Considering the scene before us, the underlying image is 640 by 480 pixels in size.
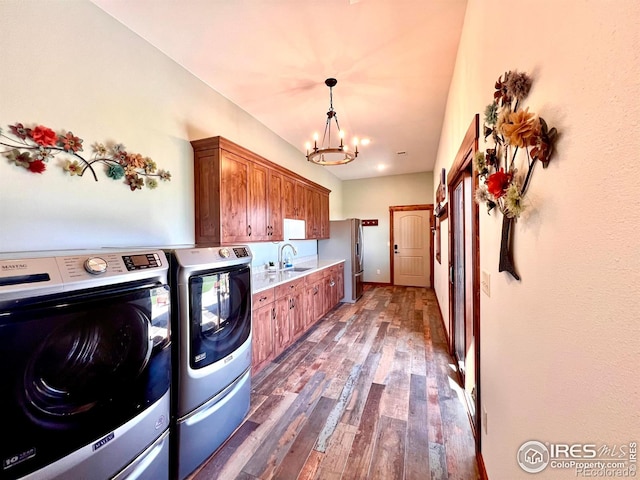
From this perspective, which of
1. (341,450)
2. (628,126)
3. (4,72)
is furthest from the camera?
(341,450)

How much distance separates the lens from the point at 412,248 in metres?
6.61

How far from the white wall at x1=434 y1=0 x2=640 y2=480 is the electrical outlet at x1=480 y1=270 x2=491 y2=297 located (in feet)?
0.86

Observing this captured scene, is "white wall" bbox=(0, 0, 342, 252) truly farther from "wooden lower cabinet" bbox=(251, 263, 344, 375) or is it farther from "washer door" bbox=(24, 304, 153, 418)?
"wooden lower cabinet" bbox=(251, 263, 344, 375)

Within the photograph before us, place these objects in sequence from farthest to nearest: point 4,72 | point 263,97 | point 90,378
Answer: point 263,97 < point 4,72 < point 90,378

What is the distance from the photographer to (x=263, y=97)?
9.57 ft

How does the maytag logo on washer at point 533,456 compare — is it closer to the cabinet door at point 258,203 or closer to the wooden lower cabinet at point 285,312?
the wooden lower cabinet at point 285,312

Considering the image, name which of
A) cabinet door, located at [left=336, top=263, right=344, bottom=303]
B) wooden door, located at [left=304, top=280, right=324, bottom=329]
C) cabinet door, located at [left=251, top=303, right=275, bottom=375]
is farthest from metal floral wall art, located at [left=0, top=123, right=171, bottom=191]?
cabinet door, located at [left=336, top=263, right=344, bottom=303]

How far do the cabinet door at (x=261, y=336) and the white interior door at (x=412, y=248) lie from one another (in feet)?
15.5

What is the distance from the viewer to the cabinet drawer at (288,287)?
2922mm

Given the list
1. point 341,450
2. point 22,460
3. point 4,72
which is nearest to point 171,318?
point 22,460

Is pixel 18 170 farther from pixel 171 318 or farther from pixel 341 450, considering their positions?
pixel 341 450

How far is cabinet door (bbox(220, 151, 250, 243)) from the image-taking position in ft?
8.10

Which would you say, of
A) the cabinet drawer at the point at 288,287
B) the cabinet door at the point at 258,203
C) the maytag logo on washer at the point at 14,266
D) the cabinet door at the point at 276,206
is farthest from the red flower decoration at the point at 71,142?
the cabinet drawer at the point at 288,287

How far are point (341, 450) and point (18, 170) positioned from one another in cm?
256
